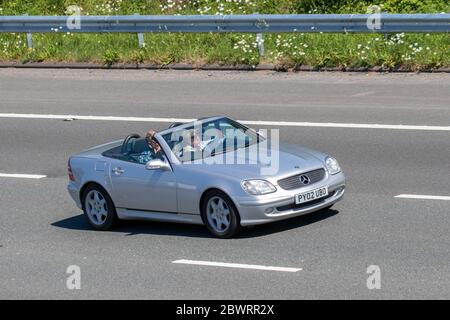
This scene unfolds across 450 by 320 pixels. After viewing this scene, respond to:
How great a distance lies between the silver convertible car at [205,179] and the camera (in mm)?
12773

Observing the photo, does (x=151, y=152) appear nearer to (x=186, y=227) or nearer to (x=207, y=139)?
(x=207, y=139)

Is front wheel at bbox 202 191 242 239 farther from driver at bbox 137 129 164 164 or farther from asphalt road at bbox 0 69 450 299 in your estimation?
driver at bbox 137 129 164 164

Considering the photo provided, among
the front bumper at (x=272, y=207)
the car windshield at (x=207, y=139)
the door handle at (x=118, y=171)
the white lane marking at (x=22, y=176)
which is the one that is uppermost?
the car windshield at (x=207, y=139)

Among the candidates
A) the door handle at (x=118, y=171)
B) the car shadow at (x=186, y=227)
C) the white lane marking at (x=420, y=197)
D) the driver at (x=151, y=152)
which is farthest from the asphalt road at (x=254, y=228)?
the driver at (x=151, y=152)

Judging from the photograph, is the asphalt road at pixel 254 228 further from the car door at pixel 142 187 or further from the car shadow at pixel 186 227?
the car door at pixel 142 187

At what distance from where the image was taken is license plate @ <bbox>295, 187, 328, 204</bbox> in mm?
12836

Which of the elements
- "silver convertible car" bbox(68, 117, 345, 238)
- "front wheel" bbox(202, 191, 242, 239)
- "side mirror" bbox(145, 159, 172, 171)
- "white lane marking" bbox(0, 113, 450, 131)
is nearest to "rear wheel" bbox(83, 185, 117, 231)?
"silver convertible car" bbox(68, 117, 345, 238)

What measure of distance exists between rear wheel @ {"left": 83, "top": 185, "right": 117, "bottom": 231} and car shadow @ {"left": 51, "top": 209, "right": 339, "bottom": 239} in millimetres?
136

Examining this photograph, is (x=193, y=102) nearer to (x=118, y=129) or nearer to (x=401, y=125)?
(x=118, y=129)

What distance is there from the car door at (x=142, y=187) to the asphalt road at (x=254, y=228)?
36cm

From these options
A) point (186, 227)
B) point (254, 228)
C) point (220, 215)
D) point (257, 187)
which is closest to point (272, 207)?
point (257, 187)

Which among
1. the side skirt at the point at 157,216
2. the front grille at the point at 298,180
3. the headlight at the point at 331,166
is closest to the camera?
the front grille at the point at 298,180

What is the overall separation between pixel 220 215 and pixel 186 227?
1.03 m

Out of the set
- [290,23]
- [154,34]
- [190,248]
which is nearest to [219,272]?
[190,248]
